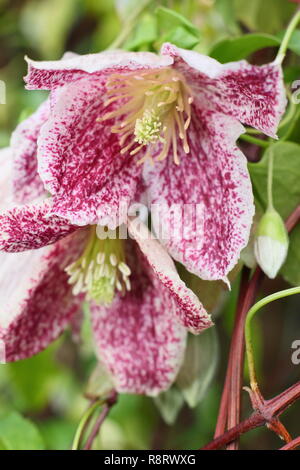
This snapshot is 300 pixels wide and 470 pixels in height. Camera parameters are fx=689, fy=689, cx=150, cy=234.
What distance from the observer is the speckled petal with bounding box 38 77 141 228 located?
53cm

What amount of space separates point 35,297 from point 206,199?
192 millimetres

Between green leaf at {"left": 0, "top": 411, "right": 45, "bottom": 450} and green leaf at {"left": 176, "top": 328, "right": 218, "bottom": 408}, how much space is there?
170 millimetres

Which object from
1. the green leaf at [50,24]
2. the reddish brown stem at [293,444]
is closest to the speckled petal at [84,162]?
the reddish brown stem at [293,444]

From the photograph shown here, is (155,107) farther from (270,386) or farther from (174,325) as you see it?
(270,386)

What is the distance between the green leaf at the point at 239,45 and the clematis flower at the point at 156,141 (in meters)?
0.06

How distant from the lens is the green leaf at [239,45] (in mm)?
625

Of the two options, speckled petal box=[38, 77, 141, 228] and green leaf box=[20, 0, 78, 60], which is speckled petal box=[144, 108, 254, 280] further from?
green leaf box=[20, 0, 78, 60]

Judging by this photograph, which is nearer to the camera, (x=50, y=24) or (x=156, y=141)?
(x=156, y=141)

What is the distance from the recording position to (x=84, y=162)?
0.56m

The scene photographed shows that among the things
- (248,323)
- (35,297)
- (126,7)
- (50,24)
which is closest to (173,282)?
(248,323)

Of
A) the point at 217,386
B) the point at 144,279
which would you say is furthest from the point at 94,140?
the point at 217,386

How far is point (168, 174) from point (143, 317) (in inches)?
5.8

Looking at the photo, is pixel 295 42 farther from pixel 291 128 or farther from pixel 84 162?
pixel 84 162

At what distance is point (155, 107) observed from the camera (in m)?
0.62
